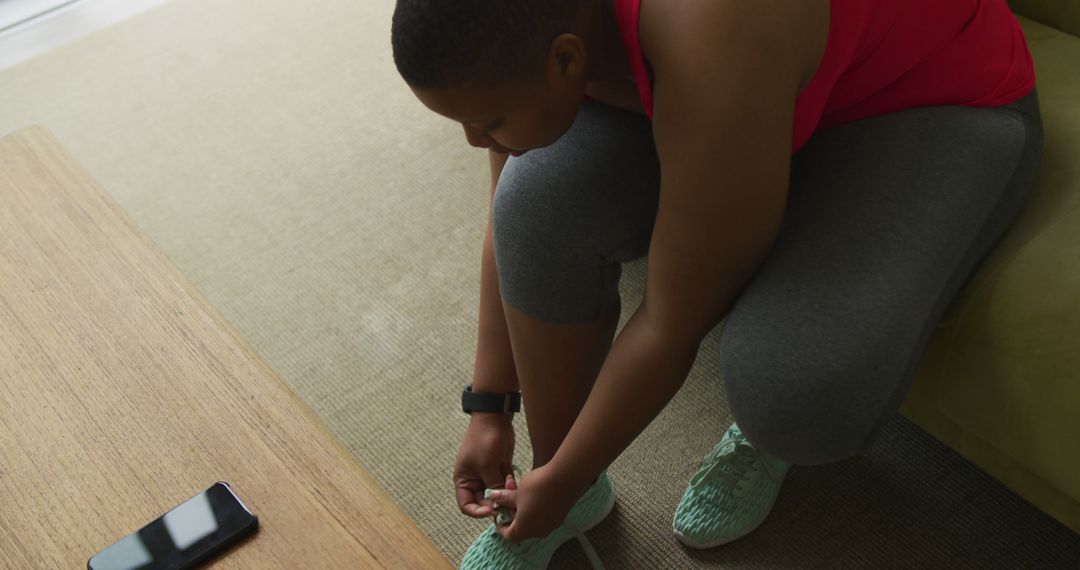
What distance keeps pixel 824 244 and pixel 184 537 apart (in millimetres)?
553

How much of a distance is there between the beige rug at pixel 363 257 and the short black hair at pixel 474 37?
0.60m

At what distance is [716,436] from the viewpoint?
4.02 ft

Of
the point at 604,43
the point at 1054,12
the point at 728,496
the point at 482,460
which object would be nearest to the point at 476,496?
the point at 482,460

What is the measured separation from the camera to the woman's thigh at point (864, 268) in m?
0.82

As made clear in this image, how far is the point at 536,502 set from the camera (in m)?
0.92

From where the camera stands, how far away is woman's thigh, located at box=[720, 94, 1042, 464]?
2.68ft

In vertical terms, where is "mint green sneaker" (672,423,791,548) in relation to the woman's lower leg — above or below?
below

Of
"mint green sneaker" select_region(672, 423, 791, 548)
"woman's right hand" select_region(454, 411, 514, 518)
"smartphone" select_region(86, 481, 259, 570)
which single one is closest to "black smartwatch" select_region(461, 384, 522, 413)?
"woman's right hand" select_region(454, 411, 514, 518)

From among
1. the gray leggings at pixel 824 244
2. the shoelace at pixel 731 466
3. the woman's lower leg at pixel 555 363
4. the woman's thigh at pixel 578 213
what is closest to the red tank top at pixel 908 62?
the gray leggings at pixel 824 244

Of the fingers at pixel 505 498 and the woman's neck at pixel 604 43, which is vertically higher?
the woman's neck at pixel 604 43

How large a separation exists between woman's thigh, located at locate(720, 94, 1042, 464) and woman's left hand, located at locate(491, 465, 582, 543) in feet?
0.57

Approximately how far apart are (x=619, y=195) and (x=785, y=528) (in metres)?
0.44

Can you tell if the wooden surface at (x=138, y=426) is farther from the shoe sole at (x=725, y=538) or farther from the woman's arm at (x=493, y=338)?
the shoe sole at (x=725, y=538)

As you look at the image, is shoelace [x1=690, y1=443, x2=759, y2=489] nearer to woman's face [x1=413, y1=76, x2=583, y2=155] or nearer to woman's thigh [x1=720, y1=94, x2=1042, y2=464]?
woman's thigh [x1=720, y1=94, x2=1042, y2=464]
